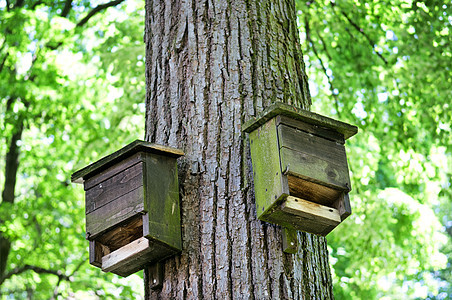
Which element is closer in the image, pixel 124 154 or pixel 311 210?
pixel 311 210

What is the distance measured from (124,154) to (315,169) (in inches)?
29.8

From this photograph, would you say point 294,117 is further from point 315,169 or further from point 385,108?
point 385,108

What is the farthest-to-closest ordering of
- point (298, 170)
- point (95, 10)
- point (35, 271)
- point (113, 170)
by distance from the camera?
point (95, 10)
point (35, 271)
point (113, 170)
point (298, 170)

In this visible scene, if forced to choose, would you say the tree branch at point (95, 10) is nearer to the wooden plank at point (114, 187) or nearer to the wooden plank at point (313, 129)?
the wooden plank at point (114, 187)

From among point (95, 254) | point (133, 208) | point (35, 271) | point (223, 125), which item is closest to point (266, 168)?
point (223, 125)

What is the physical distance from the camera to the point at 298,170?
2.06 metres

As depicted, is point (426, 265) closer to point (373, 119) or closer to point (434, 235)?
point (434, 235)

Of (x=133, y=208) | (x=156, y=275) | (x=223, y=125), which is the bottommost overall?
(x=156, y=275)

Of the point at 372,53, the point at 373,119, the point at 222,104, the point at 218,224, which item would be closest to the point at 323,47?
the point at 372,53

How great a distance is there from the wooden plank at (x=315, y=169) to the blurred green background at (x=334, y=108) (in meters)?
3.38

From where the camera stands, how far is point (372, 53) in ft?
18.8

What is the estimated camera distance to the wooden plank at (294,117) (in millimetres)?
2096

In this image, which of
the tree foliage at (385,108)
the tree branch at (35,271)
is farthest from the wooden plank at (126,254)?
the tree branch at (35,271)

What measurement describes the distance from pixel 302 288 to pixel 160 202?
2.07 feet
